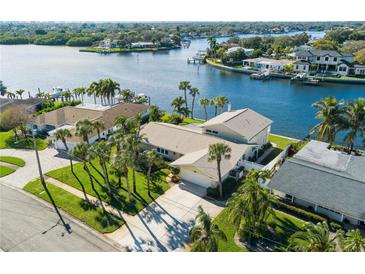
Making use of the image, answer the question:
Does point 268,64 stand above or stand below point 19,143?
above

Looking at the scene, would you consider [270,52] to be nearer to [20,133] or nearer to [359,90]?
[359,90]

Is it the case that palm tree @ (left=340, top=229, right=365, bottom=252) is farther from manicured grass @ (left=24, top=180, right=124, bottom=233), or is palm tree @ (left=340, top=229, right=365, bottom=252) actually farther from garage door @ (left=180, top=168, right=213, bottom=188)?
manicured grass @ (left=24, top=180, right=124, bottom=233)

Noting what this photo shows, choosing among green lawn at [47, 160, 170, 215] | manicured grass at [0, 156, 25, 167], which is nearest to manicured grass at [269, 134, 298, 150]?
green lawn at [47, 160, 170, 215]

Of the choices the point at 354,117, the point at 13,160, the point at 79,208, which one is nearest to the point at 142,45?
the point at 13,160

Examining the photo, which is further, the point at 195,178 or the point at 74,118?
the point at 74,118

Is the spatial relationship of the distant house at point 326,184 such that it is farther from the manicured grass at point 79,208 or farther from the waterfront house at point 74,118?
the waterfront house at point 74,118

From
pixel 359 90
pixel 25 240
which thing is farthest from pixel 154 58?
pixel 25 240

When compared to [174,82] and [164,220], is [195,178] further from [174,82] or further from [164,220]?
[174,82]
